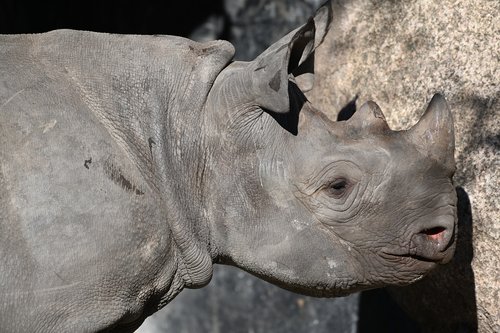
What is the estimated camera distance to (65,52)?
371cm

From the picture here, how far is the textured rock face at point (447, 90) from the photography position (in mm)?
4293

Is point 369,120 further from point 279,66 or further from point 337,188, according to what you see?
point 279,66

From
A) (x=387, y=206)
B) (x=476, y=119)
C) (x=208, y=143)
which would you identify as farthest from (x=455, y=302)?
(x=208, y=143)

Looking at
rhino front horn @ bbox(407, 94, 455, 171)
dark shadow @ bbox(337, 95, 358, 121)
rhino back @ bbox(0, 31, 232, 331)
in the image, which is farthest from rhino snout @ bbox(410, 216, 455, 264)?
dark shadow @ bbox(337, 95, 358, 121)

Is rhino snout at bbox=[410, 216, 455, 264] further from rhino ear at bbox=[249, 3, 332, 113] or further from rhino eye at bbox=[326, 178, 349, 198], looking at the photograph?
rhino ear at bbox=[249, 3, 332, 113]

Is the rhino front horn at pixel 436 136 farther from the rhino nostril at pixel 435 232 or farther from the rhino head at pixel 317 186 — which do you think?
the rhino nostril at pixel 435 232

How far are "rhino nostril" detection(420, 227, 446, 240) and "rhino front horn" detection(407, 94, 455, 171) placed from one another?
21 cm

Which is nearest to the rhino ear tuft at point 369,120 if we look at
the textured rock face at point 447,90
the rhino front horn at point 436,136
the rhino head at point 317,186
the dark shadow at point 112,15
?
the rhino head at point 317,186

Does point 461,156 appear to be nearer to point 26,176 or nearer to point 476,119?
point 476,119

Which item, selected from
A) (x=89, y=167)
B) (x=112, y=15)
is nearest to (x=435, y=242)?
(x=89, y=167)

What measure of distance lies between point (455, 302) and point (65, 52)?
6.66 ft

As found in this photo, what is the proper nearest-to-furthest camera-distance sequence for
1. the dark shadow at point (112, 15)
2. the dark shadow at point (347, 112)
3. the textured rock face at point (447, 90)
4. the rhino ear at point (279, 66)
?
1. the rhino ear at point (279, 66)
2. the textured rock face at point (447, 90)
3. the dark shadow at point (347, 112)
4. the dark shadow at point (112, 15)

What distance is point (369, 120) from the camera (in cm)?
364

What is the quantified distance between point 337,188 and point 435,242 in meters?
0.38
